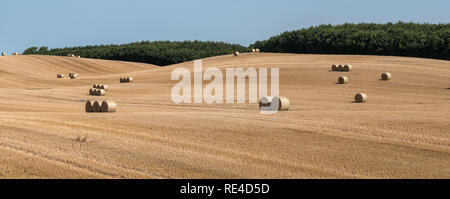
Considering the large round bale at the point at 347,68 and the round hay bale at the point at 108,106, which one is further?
the large round bale at the point at 347,68

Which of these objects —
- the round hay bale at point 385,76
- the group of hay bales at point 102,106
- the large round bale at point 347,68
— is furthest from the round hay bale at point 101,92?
the large round bale at point 347,68

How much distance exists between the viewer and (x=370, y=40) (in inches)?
2429

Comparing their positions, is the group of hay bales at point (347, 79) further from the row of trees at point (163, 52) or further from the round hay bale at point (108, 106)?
the row of trees at point (163, 52)

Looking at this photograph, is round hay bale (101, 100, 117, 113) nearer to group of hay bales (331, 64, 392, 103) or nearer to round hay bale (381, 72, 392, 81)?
group of hay bales (331, 64, 392, 103)

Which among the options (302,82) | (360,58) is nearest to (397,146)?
(302,82)

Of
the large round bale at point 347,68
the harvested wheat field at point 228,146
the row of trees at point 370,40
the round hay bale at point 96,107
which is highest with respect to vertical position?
the row of trees at point 370,40

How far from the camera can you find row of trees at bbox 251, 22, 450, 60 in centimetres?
5878

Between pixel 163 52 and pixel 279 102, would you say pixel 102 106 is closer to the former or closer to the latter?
pixel 279 102

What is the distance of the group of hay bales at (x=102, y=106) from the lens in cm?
1934

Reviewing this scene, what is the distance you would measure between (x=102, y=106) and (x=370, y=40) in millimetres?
46150

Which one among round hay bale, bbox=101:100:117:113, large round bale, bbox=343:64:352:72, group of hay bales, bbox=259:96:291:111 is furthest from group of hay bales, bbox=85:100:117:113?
large round bale, bbox=343:64:352:72

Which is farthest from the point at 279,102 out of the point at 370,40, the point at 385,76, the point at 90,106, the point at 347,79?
the point at 370,40

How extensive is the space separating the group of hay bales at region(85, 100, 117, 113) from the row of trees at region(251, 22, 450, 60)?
45.1 meters

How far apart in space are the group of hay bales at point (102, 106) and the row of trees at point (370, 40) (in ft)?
148
